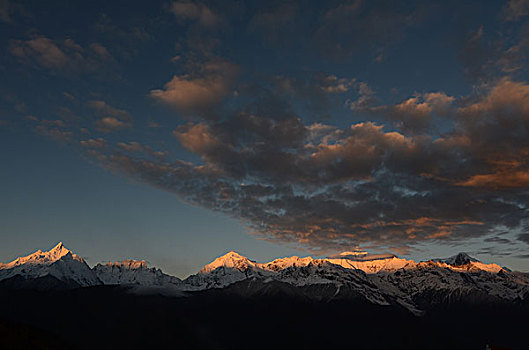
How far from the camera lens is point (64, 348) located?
68.6m

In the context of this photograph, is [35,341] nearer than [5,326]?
Yes

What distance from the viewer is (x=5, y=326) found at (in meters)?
79.2

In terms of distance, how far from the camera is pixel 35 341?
6862cm

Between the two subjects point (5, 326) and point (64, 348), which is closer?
point (64, 348)

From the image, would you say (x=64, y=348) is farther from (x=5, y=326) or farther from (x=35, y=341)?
(x=5, y=326)

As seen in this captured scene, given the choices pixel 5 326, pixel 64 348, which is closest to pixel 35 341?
pixel 64 348

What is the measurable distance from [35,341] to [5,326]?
15211 mm

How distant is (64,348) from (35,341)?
15.2 feet

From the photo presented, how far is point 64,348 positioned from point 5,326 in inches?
735
